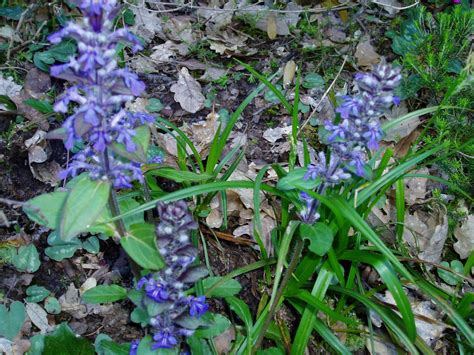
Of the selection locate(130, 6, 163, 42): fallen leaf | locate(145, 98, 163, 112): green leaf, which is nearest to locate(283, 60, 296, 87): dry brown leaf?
locate(145, 98, 163, 112): green leaf

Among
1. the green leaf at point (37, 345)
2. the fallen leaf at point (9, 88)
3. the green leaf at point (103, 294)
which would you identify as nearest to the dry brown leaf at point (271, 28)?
the fallen leaf at point (9, 88)

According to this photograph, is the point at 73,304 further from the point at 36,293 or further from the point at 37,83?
the point at 37,83

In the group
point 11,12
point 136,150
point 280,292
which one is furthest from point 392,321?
point 11,12

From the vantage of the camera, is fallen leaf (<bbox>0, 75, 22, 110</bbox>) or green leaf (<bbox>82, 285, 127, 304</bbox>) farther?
fallen leaf (<bbox>0, 75, 22, 110</bbox>)

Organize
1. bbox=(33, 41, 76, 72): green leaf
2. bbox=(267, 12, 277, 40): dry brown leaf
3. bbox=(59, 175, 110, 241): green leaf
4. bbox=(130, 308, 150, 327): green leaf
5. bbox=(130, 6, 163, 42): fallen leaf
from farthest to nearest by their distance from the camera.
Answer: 1. bbox=(267, 12, 277, 40): dry brown leaf
2. bbox=(130, 6, 163, 42): fallen leaf
3. bbox=(33, 41, 76, 72): green leaf
4. bbox=(130, 308, 150, 327): green leaf
5. bbox=(59, 175, 110, 241): green leaf

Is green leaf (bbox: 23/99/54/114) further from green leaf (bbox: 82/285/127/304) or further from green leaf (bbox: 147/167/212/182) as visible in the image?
green leaf (bbox: 82/285/127/304)

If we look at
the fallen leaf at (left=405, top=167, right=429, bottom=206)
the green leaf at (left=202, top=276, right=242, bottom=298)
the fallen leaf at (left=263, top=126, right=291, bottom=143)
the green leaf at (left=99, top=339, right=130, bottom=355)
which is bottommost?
the green leaf at (left=99, top=339, right=130, bottom=355)
